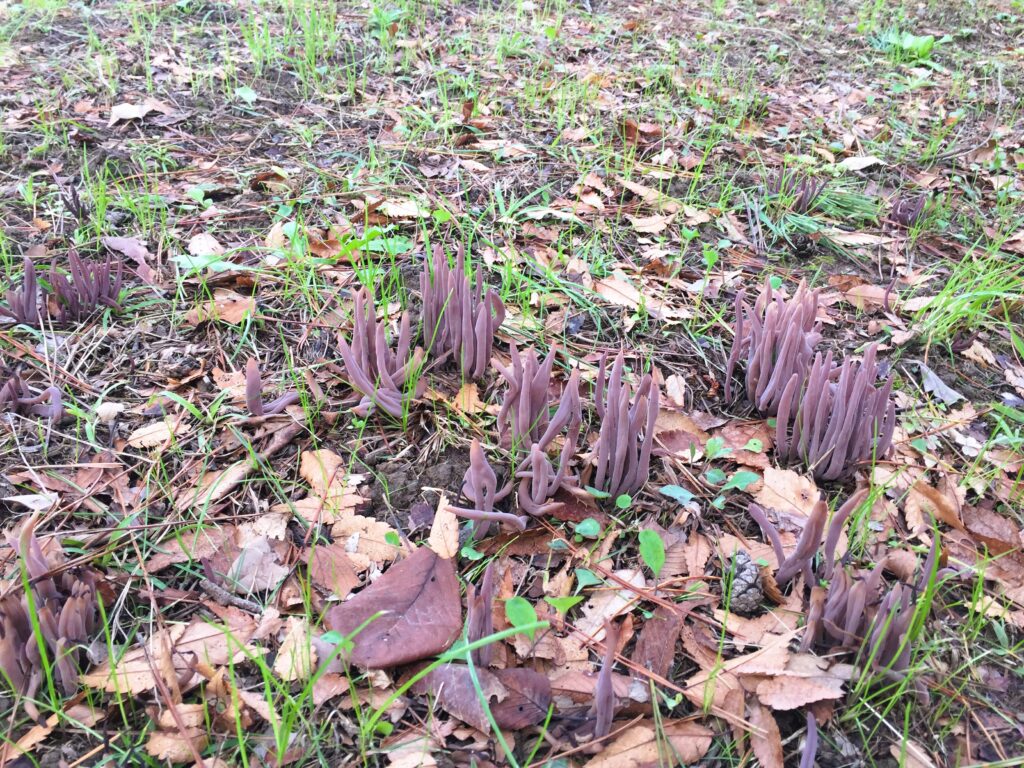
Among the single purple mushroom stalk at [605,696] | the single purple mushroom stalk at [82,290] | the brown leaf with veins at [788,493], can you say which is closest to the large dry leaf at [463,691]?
the single purple mushroom stalk at [605,696]

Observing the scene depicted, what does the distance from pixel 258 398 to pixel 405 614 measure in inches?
34.9

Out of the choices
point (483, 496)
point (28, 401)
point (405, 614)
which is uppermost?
point (28, 401)

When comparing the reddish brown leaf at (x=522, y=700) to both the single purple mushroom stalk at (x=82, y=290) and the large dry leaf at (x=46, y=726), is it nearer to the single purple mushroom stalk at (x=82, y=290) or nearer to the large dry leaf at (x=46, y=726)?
the large dry leaf at (x=46, y=726)

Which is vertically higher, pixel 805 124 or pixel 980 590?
pixel 805 124

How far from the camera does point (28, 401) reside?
2.16 m

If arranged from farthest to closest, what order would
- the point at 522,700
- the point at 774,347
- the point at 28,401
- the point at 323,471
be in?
the point at 774,347
the point at 28,401
the point at 323,471
the point at 522,700

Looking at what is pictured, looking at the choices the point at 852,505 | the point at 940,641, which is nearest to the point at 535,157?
the point at 852,505

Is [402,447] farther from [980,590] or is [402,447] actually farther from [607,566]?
[980,590]

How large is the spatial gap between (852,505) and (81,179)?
135 inches

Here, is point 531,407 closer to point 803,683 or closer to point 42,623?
point 803,683

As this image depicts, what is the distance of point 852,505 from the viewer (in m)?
1.61

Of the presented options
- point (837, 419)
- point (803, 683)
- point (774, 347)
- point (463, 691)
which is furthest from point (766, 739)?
point (774, 347)

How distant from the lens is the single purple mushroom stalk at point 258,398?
2143 millimetres

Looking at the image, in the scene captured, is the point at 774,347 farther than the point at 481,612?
Yes
